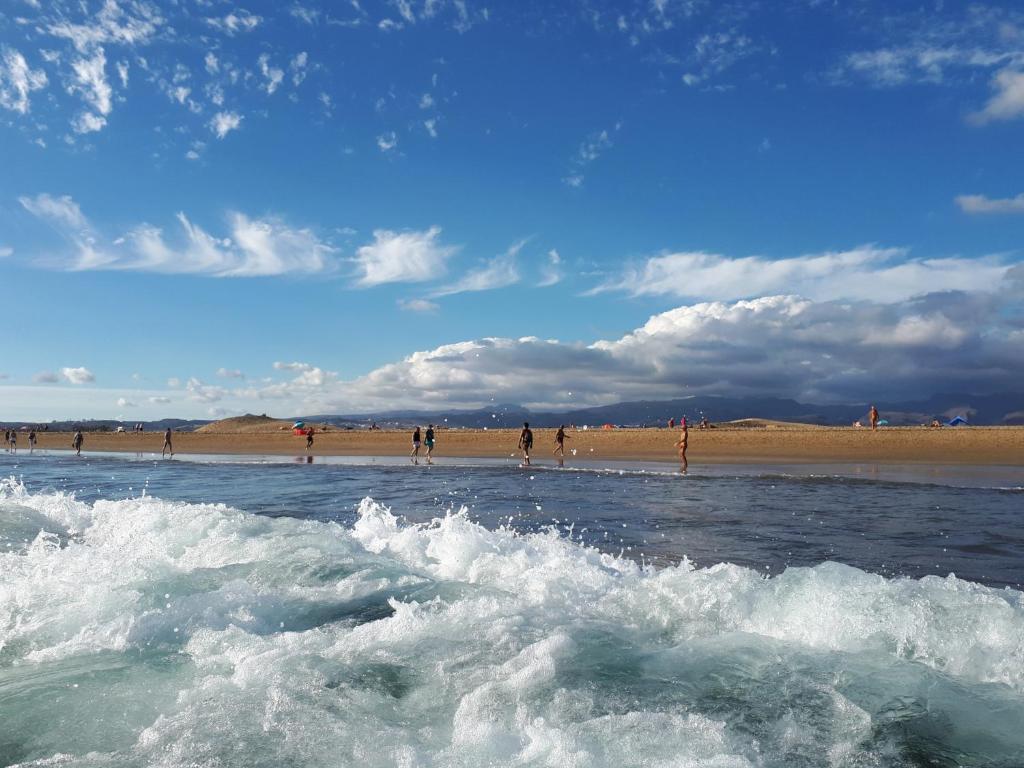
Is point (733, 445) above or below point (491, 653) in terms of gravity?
above

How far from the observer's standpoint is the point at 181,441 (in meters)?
67.7

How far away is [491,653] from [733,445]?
4001cm

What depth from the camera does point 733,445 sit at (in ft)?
142

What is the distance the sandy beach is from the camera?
35.6 m

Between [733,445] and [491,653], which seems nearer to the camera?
[491,653]

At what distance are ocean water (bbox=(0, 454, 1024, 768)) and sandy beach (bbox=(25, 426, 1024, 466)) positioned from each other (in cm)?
2647

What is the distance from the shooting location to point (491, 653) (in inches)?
225

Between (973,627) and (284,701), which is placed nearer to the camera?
(284,701)

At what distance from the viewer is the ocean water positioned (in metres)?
4.41

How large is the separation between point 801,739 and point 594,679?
4.69 ft

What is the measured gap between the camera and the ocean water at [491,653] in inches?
174

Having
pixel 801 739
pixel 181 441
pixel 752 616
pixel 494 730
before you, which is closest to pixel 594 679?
pixel 494 730

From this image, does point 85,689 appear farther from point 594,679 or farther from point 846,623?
point 846,623

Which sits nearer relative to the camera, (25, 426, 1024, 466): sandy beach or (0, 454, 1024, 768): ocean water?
(0, 454, 1024, 768): ocean water
